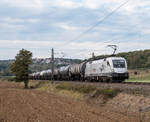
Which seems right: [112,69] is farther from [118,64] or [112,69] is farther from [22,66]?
[22,66]

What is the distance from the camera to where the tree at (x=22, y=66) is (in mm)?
80312

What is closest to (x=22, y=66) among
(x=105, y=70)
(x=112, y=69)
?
(x=105, y=70)

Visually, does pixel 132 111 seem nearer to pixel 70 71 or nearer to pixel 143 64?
pixel 70 71

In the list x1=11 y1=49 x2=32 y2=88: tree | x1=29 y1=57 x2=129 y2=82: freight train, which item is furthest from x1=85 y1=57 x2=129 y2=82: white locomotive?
x1=11 y1=49 x2=32 y2=88: tree

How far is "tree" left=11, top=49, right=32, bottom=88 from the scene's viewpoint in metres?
80.3

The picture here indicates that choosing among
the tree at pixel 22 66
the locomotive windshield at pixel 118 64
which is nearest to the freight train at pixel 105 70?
the locomotive windshield at pixel 118 64

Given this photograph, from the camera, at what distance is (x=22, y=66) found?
80562mm

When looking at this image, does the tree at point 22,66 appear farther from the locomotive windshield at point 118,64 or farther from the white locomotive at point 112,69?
the locomotive windshield at point 118,64

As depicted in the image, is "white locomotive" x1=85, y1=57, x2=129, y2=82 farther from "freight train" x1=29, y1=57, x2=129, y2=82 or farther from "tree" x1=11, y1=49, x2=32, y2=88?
"tree" x1=11, y1=49, x2=32, y2=88

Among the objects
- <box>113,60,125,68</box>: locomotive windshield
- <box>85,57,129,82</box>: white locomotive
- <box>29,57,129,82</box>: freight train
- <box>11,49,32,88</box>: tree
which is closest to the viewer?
<box>85,57,129,82</box>: white locomotive

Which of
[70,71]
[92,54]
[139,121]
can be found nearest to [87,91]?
[139,121]

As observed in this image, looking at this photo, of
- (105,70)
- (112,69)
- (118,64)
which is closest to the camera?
(112,69)

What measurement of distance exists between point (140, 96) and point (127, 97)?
1726 millimetres

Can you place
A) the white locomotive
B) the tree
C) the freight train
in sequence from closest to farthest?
the white locomotive → the freight train → the tree
